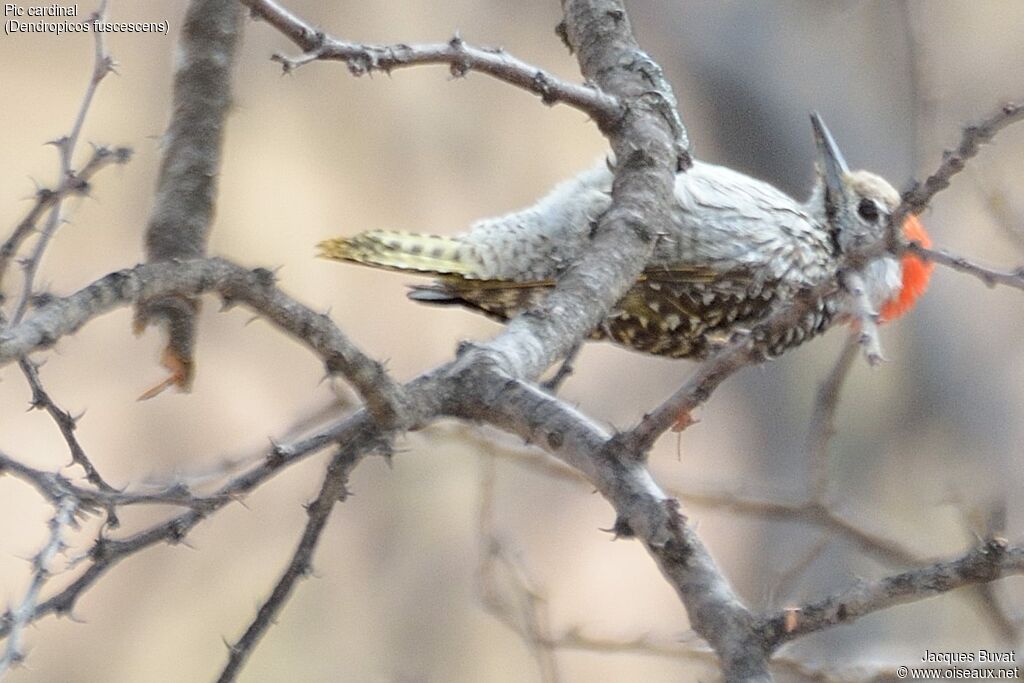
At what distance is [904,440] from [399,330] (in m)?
2.18

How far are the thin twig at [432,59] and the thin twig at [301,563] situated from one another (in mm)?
466

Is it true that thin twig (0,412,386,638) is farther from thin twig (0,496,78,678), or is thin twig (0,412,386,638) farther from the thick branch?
the thick branch

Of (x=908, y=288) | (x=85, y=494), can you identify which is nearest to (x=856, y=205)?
(x=908, y=288)

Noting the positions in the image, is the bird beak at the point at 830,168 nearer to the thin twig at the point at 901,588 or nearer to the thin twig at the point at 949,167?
the thin twig at the point at 949,167

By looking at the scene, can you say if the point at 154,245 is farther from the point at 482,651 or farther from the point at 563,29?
the point at 482,651

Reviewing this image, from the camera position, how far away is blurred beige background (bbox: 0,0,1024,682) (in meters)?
3.92

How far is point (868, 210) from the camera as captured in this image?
268 cm

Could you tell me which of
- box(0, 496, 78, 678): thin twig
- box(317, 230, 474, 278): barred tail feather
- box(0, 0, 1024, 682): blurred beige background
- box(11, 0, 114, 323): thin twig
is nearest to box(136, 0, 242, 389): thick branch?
box(11, 0, 114, 323): thin twig

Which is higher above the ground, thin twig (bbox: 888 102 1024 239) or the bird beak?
the bird beak

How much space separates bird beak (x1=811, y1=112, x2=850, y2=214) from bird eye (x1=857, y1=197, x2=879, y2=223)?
0.06 metres

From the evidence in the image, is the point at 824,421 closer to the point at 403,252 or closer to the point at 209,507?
the point at 403,252

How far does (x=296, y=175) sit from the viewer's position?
171 inches

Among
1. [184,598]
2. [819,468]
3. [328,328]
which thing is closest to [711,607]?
[328,328]

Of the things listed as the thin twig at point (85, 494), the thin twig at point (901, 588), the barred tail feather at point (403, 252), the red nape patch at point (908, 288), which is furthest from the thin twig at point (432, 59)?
the red nape patch at point (908, 288)
